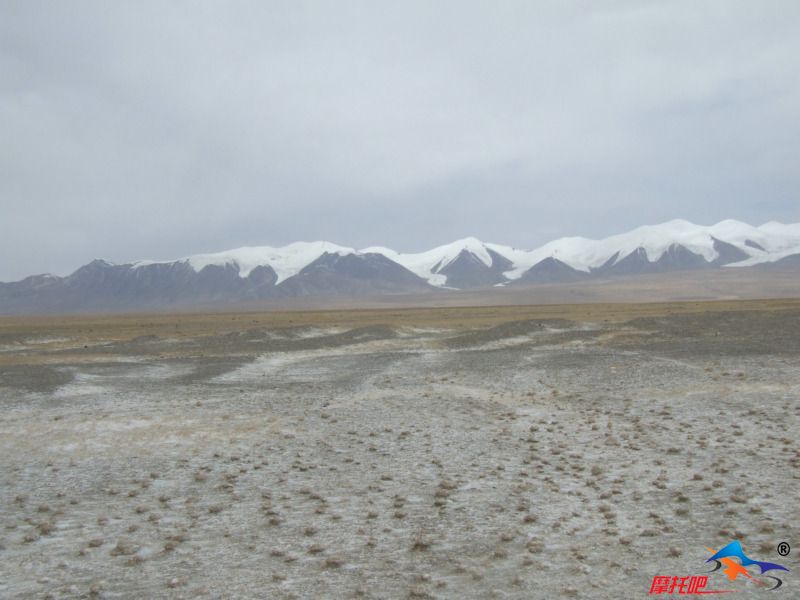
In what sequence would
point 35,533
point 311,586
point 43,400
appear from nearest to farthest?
point 311,586
point 35,533
point 43,400

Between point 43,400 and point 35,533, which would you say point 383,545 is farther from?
point 43,400

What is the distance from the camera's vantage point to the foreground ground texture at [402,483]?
7.96m

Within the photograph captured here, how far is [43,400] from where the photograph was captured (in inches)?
975

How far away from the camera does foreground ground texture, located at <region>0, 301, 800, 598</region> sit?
26.1ft

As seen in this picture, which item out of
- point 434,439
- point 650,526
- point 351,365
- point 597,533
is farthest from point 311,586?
point 351,365

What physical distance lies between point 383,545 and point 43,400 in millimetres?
22634

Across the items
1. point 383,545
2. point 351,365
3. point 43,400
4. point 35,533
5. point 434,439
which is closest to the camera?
point 383,545

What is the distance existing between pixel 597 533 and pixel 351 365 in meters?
28.4

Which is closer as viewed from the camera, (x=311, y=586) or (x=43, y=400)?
(x=311, y=586)

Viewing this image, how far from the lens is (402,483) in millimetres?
12289

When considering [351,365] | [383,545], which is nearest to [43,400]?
[351,365]

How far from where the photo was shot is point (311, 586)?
7.63 metres

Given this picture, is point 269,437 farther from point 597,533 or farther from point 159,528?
point 597,533

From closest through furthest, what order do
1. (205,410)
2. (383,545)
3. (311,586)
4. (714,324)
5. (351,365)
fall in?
(311,586) < (383,545) < (205,410) < (351,365) < (714,324)
